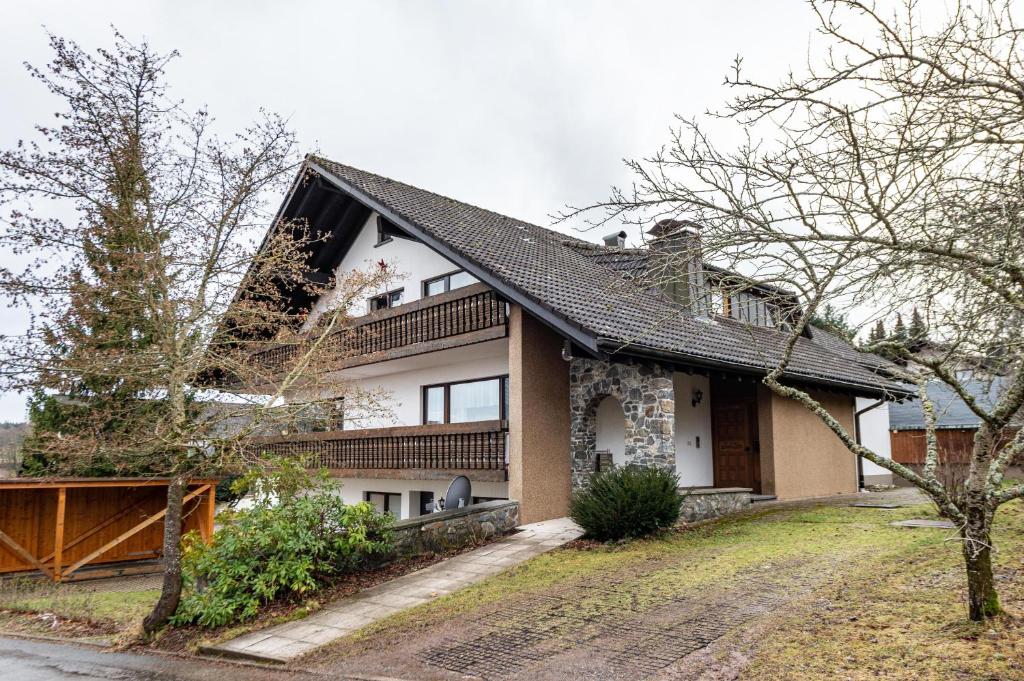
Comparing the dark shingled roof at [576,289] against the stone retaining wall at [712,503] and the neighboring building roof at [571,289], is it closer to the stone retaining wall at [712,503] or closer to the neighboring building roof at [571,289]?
the neighboring building roof at [571,289]

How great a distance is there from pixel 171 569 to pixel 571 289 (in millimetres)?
8169

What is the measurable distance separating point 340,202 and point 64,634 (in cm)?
1174

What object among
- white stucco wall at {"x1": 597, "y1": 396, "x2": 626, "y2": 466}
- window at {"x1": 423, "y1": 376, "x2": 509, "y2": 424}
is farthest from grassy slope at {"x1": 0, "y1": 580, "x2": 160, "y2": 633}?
white stucco wall at {"x1": 597, "y1": 396, "x2": 626, "y2": 466}

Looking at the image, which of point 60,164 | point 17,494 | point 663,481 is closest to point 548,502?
point 663,481

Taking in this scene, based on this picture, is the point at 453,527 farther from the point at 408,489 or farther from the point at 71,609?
the point at 71,609

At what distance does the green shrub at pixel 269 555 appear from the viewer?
9078 millimetres

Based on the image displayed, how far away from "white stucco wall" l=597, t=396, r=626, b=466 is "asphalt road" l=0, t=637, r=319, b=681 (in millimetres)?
8436

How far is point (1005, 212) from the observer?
16.0 feet

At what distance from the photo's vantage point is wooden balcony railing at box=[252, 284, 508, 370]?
1352 centimetres

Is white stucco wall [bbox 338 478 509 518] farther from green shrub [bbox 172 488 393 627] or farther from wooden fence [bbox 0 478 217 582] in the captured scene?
green shrub [bbox 172 488 393 627]

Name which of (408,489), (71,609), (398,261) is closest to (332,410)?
(71,609)

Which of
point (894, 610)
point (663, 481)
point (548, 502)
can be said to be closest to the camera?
point (894, 610)

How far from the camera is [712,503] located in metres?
13.1

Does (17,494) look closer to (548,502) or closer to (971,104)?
(548,502)
